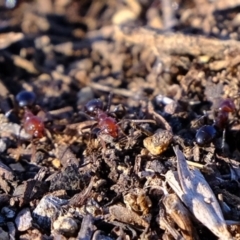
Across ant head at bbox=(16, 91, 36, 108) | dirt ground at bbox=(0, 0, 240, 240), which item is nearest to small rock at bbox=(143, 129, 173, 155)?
dirt ground at bbox=(0, 0, 240, 240)

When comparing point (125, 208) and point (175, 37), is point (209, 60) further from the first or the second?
point (125, 208)

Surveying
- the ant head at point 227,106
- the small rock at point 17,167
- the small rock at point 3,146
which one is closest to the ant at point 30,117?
the small rock at point 3,146

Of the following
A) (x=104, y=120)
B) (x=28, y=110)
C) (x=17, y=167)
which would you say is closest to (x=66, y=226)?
(x=17, y=167)

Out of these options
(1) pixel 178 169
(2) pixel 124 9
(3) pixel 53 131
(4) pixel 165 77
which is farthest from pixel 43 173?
(2) pixel 124 9

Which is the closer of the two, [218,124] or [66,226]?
[66,226]

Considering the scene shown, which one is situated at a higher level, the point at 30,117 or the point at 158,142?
the point at 158,142

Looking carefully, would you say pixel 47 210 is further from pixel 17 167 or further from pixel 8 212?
pixel 17 167

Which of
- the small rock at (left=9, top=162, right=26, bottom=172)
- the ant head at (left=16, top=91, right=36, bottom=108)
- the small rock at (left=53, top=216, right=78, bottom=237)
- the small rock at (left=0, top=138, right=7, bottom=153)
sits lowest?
the small rock at (left=53, top=216, right=78, bottom=237)

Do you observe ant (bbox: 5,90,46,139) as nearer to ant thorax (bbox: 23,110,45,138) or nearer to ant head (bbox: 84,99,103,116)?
ant thorax (bbox: 23,110,45,138)
